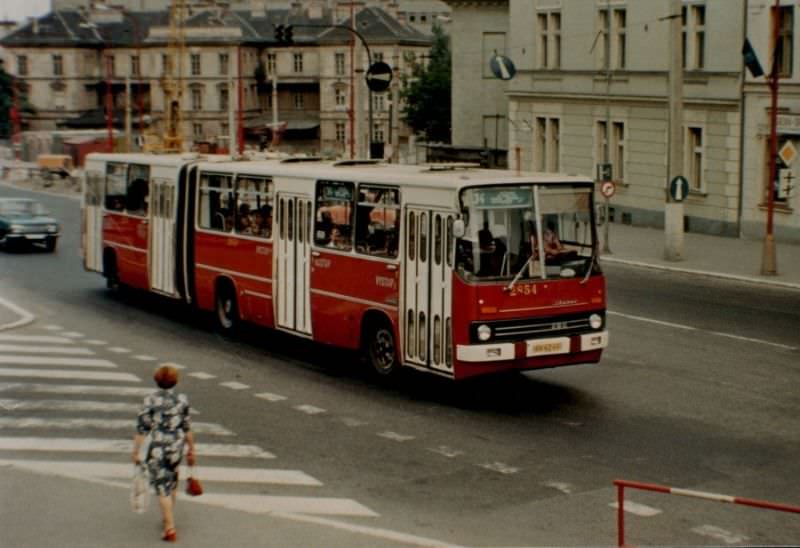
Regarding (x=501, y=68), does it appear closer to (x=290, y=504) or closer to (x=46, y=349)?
(x=46, y=349)

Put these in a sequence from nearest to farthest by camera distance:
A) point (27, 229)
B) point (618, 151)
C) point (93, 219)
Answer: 1. point (93, 219)
2. point (27, 229)
3. point (618, 151)

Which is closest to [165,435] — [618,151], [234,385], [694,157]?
[234,385]

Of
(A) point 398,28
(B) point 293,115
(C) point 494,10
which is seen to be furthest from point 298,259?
(A) point 398,28

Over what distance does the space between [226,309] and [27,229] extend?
62.0ft

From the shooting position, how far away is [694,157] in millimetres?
46156

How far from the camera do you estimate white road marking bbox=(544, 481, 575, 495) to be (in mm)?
14078

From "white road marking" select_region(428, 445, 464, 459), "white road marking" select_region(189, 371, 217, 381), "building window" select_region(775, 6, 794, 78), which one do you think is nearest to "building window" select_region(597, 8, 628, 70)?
"building window" select_region(775, 6, 794, 78)

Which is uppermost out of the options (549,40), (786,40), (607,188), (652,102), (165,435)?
(549,40)

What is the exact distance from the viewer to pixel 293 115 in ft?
298

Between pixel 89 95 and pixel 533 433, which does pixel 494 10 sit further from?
pixel 89 95

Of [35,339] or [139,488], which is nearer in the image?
[139,488]

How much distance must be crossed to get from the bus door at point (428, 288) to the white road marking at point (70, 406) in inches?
142

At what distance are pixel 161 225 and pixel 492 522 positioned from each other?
1567 centimetres

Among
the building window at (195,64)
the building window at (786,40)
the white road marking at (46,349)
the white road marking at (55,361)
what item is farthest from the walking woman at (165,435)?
the building window at (195,64)
